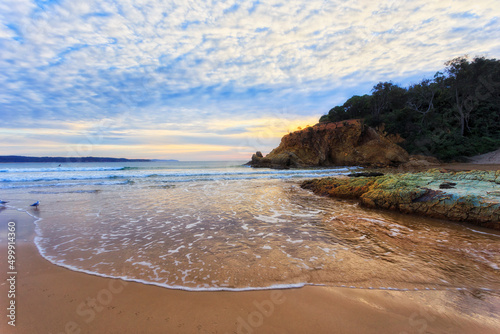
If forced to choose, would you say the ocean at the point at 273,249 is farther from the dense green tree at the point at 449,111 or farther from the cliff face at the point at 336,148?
the dense green tree at the point at 449,111

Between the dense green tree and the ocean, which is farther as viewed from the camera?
the dense green tree

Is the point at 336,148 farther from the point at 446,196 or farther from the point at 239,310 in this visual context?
the point at 239,310

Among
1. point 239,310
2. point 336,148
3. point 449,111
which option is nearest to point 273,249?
point 239,310

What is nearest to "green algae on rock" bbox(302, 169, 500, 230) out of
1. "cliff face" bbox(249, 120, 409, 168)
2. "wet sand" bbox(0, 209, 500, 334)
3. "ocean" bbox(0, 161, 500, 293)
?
"ocean" bbox(0, 161, 500, 293)

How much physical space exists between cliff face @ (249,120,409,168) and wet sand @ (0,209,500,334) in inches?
1165

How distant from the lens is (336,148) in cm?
3384

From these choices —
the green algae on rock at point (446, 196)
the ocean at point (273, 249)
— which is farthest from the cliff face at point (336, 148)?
the ocean at point (273, 249)

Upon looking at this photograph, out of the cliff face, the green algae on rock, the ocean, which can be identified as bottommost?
the ocean

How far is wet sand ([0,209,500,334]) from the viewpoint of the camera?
1776mm

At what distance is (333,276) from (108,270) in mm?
2895

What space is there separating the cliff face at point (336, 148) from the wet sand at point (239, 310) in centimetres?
2959

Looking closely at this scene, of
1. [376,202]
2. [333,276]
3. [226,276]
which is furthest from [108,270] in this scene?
[376,202]

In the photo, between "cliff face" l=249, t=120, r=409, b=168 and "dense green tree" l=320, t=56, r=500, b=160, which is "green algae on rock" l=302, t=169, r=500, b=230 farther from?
"dense green tree" l=320, t=56, r=500, b=160

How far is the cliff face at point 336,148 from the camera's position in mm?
30531
